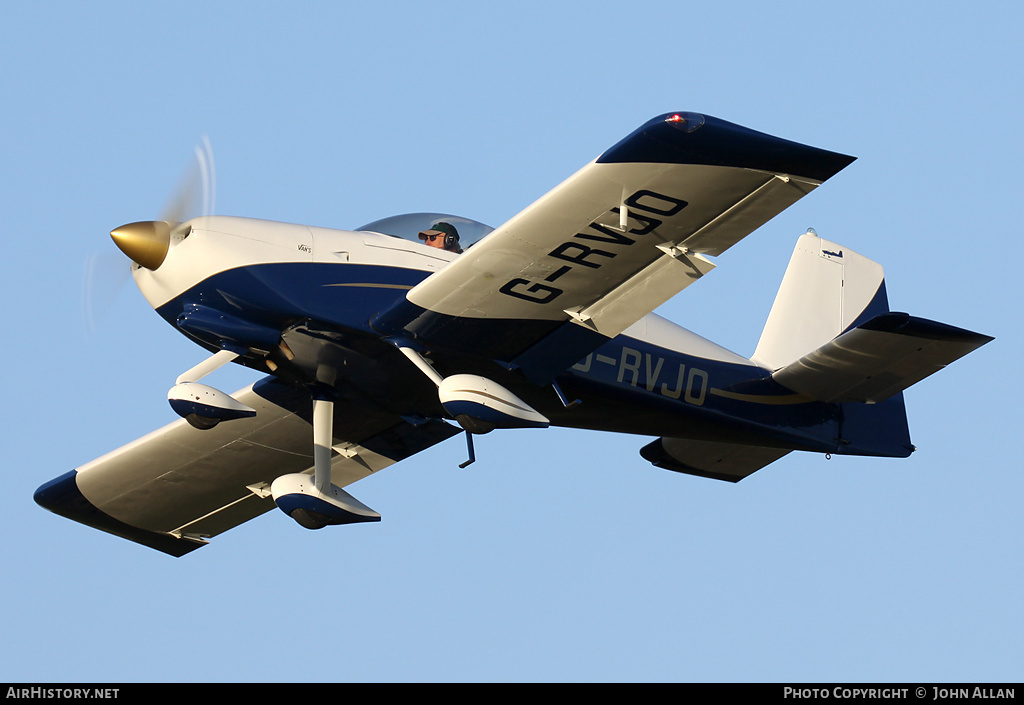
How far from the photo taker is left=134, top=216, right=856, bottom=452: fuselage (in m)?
11.7

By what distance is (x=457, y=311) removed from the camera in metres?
11.7

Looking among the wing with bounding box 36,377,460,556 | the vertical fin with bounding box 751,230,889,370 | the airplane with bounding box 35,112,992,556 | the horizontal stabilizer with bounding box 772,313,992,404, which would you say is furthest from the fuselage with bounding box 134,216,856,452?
the vertical fin with bounding box 751,230,889,370

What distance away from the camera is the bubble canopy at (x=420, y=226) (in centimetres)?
1245

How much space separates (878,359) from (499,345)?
12.2ft

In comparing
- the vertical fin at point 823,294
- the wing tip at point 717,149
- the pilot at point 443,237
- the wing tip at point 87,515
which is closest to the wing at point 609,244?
the wing tip at point 717,149

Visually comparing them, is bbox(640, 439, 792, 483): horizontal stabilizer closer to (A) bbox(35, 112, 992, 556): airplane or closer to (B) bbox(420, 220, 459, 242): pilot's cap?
(A) bbox(35, 112, 992, 556): airplane

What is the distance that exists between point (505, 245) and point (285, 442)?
14.3ft

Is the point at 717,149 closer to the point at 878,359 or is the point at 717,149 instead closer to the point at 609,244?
the point at 609,244

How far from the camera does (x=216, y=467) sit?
48.8ft

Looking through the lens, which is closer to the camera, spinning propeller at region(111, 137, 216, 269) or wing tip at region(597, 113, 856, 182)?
wing tip at region(597, 113, 856, 182)

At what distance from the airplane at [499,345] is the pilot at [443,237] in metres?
0.02

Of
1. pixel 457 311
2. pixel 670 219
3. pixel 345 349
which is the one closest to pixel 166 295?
pixel 345 349

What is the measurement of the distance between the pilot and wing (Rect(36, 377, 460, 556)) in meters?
2.33
